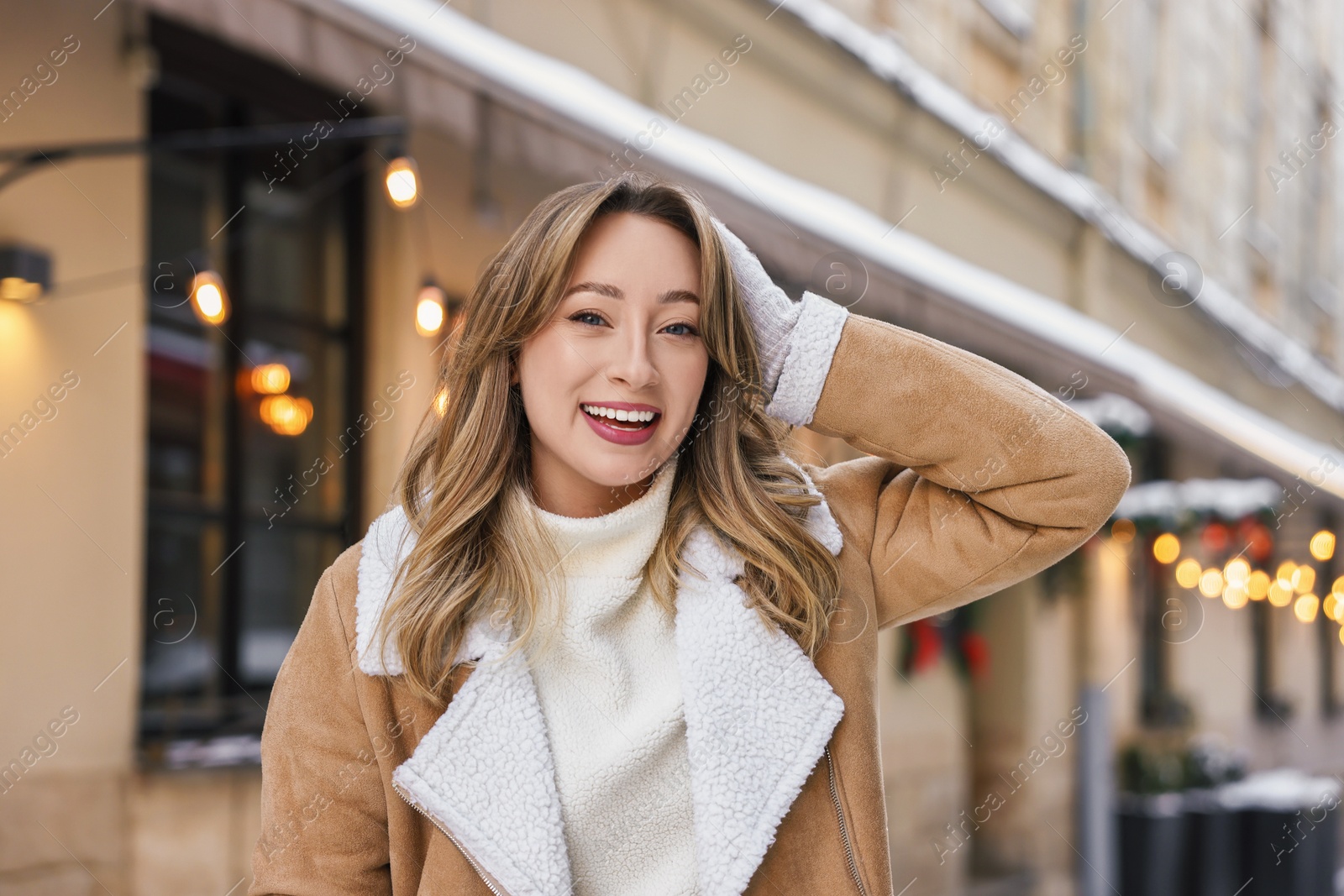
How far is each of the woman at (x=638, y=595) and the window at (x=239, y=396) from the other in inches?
113

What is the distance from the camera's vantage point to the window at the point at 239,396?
4.53m

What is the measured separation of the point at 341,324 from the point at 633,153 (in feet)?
6.85

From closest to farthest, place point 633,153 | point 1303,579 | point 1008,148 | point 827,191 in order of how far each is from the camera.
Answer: point 633,153 → point 827,191 → point 1008,148 → point 1303,579

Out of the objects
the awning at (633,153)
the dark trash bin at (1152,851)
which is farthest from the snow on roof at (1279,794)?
the awning at (633,153)

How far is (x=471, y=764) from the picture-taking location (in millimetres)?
1646

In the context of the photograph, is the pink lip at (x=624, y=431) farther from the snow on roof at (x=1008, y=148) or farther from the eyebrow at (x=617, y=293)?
A: the snow on roof at (x=1008, y=148)

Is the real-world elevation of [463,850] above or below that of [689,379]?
A: below

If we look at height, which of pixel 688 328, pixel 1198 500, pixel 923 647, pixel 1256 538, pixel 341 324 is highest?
pixel 341 324

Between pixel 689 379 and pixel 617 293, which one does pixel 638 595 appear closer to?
pixel 689 379

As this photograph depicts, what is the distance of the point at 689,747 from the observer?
5.46ft

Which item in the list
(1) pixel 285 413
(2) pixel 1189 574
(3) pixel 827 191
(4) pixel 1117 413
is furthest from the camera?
(2) pixel 1189 574

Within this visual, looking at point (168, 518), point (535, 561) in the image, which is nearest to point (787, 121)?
point (168, 518)

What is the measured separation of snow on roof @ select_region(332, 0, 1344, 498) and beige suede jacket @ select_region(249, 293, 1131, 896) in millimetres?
2248

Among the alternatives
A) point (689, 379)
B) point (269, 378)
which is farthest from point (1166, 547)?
point (689, 379)
